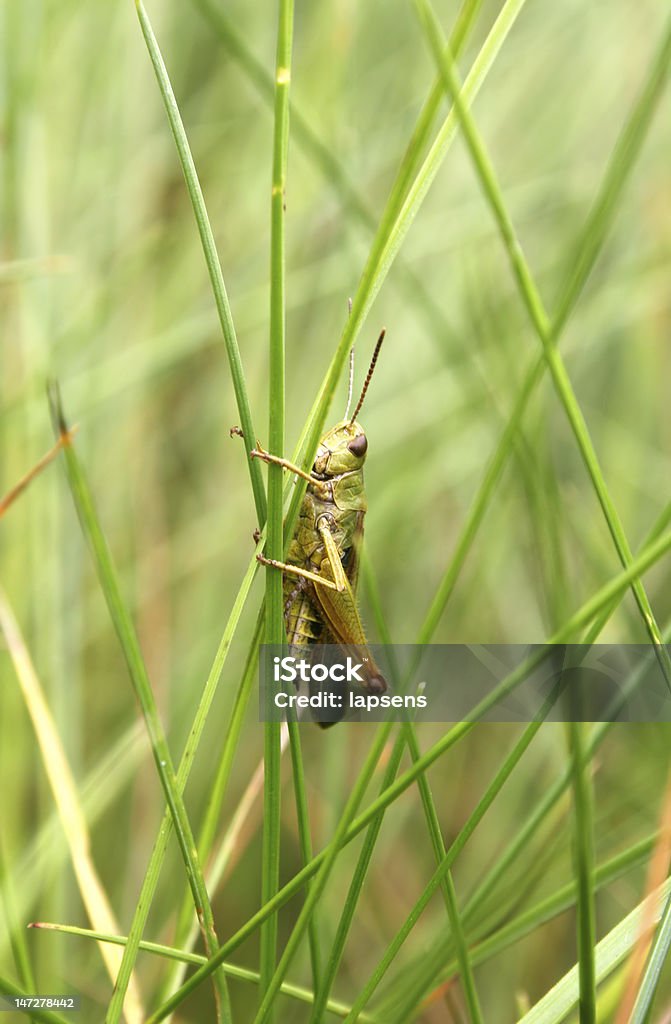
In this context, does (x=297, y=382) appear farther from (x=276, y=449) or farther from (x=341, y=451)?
(x=276, y=449)

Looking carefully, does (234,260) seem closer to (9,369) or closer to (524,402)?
(9,369)

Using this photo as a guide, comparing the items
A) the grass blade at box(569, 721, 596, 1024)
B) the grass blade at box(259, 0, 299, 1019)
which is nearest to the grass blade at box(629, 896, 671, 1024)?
the grass blade at box(569, 721, 596, 1024)

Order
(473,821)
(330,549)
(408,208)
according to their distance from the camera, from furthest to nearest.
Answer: (330,549) < (408,208) < (473,821)

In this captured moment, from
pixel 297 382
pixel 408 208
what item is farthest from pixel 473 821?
pixel 297 382

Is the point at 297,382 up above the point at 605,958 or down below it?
above

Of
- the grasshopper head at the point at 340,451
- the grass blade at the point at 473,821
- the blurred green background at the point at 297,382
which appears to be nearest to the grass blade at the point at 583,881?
the grass blade at the point at 473,821

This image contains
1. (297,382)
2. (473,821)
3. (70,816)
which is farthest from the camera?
(297,382)
